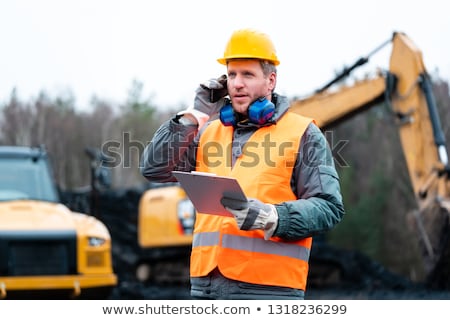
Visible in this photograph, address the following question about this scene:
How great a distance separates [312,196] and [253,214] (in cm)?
31

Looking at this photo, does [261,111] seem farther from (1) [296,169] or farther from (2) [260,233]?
(2) [260,233]

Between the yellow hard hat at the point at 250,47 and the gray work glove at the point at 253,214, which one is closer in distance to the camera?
the gray work glove at the point at 253,214

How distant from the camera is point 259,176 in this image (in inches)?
140

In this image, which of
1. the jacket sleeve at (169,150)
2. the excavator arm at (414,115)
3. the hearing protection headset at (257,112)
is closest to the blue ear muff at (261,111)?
the hearing protection headset at (257,112)

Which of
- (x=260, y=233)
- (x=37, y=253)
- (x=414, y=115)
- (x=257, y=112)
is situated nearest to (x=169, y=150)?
(x=257, y=112)

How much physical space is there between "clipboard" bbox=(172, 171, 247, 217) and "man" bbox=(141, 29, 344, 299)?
5 cm

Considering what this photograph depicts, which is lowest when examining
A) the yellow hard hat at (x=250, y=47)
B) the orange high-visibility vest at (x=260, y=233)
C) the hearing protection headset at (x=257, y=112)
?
the orange high-visibility vest at (x=260, y=233)

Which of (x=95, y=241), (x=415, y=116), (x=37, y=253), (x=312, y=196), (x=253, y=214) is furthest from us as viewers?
(x=415, y=116)

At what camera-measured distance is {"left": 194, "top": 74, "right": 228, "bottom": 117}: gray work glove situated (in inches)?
149

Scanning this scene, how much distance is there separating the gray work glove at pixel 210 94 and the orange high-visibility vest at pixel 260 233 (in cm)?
22

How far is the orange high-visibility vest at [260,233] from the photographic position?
11.6 ft

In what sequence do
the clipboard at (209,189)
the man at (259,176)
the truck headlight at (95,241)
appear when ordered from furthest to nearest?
1. the truck headlight at (95,241)
2. the man at (259,176)
3. the clipboard at (209,189)

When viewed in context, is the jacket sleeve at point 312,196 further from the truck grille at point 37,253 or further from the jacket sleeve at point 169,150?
the truck grille at point 37,253

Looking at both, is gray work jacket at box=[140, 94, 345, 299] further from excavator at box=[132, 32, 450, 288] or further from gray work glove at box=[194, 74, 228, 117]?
excavator at box=[132, 32, 450, 288]
